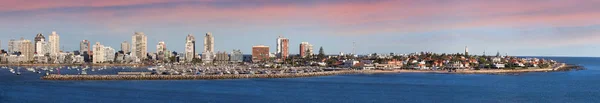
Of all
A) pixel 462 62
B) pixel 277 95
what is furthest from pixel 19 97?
pixel 462 62

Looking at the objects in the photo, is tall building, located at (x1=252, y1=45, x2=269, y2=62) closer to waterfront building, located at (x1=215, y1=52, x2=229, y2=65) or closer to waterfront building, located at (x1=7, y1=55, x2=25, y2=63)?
waterfront building, located at (x1=215, y1=52, x2=229, y2=65)

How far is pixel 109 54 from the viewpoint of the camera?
118812mm

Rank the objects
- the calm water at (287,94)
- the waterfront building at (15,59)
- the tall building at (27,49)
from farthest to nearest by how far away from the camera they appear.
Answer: the tall building at (27,49), the waterfront building at (15,59), the calm water at (287,94)

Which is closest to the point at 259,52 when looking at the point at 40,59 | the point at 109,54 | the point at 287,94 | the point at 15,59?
the point at 109,54

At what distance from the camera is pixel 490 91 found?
36.0 metres

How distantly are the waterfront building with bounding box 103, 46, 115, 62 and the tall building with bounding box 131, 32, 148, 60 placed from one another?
18.5 feet

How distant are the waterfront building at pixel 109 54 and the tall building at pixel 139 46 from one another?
563 cm

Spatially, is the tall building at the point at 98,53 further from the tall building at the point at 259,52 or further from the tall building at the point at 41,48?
the tall building at the point at 259,52

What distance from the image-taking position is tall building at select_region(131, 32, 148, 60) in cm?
12706

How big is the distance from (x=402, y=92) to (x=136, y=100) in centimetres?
1389

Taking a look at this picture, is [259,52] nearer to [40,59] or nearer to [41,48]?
[40,59]

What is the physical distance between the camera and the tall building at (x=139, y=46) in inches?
5002

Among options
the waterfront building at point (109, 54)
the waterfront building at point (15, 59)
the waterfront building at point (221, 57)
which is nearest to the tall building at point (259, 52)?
the waterfront building at point (221, 57)

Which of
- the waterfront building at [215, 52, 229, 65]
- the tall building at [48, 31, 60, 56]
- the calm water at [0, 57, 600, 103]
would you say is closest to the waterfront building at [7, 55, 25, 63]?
the tall building at [48, 31, 60, 56]
